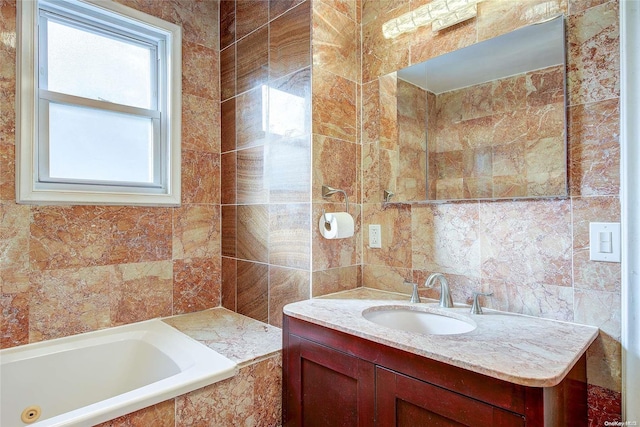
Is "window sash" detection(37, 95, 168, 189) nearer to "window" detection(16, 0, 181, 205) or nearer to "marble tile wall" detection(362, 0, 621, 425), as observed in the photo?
"window" detection(16, 0, 181, 205)

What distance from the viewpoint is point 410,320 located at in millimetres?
1457

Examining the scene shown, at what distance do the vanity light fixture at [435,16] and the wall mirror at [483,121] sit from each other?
0.47ft

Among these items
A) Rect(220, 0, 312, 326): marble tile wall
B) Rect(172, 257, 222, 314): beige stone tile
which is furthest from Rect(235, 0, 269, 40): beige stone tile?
Rect(172, 257, 222, 314): beige stone tile

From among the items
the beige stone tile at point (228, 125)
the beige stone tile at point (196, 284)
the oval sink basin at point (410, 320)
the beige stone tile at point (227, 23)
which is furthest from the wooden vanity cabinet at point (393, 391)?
the beige stone tile at point (227, 23)

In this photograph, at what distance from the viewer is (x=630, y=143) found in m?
1.06

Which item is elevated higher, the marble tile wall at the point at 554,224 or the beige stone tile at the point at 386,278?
the marble tile wall at the point at 554,224

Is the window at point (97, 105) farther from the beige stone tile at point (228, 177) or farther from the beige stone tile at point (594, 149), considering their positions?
the beige stone tile at point (594, 149)

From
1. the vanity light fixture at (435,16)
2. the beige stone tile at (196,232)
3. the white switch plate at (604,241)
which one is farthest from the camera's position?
the beige stone tile at (196,232)

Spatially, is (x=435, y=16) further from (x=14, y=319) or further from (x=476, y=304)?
(x=14, y=319)

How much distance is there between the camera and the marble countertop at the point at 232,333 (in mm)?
1462

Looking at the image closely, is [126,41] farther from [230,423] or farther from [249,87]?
[230,423]

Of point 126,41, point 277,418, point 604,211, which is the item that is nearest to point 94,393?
point 277,418

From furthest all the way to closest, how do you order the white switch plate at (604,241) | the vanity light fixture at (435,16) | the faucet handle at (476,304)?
1. the vanity light fixture at (435,16)
2. the faucet handle at (476,304)
3. the white switch plate at (604,241)

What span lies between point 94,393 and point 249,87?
5.58ft
